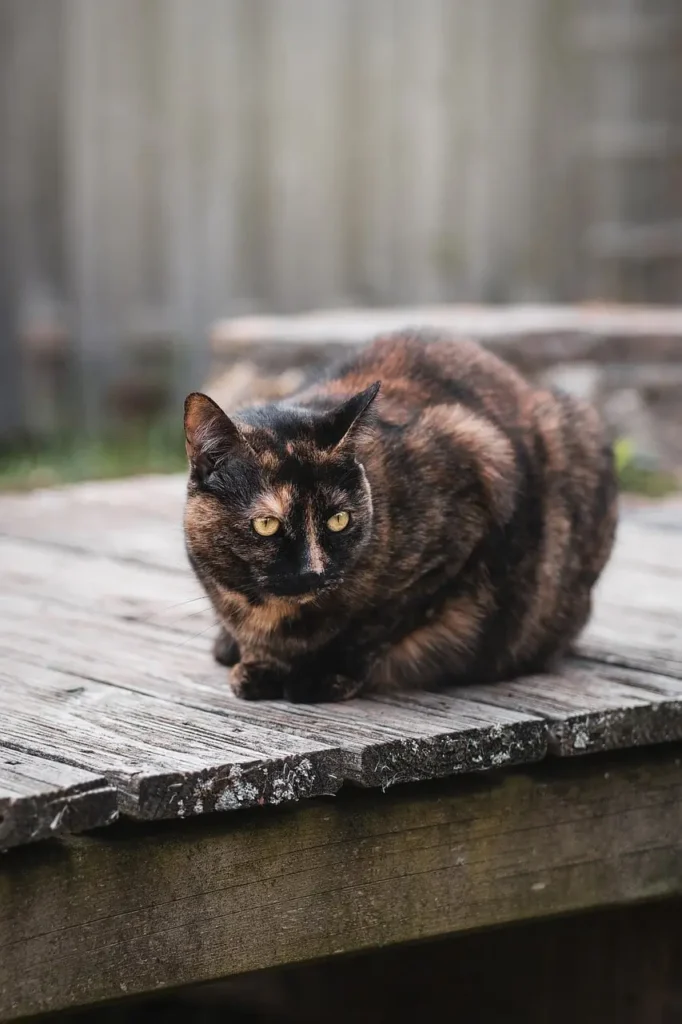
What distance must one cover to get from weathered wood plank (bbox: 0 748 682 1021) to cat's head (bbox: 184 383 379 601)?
14.7 inches

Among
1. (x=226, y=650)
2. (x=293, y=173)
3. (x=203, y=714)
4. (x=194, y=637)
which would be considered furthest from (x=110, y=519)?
(x=293, y=173)

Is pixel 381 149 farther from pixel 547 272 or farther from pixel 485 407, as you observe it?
pixel 485 407

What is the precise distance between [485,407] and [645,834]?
81 cm

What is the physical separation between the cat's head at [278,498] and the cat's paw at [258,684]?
0.56 ft

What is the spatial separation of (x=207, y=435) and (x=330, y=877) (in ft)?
2.31

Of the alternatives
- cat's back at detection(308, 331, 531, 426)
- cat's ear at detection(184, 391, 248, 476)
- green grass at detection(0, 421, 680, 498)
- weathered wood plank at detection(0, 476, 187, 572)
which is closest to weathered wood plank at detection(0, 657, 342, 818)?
cat's ear at detection(184, 391, 248, 476)

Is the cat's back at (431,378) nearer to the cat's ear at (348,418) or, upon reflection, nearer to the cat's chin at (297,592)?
the cat's ear at (348,418)

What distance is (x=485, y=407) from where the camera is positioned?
2.87m

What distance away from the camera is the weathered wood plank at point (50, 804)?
76.7 inches

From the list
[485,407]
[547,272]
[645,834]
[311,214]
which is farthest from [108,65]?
[645,834]

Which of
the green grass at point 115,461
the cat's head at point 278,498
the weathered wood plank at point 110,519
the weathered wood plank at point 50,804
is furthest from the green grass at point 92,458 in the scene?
the weathered wood plank at point 50,804

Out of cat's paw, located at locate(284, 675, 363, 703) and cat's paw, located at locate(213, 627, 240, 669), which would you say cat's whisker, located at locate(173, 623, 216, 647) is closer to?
cat's paw, located at locate(213, 627, 240, 669)

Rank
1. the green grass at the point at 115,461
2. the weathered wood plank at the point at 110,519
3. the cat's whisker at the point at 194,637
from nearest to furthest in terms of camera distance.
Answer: the cat's whisker at the point at 194,637 < the weathered wood plank at the point at 110,519 < the green grass at the point at 115,461

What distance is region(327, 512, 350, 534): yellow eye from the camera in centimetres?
245
